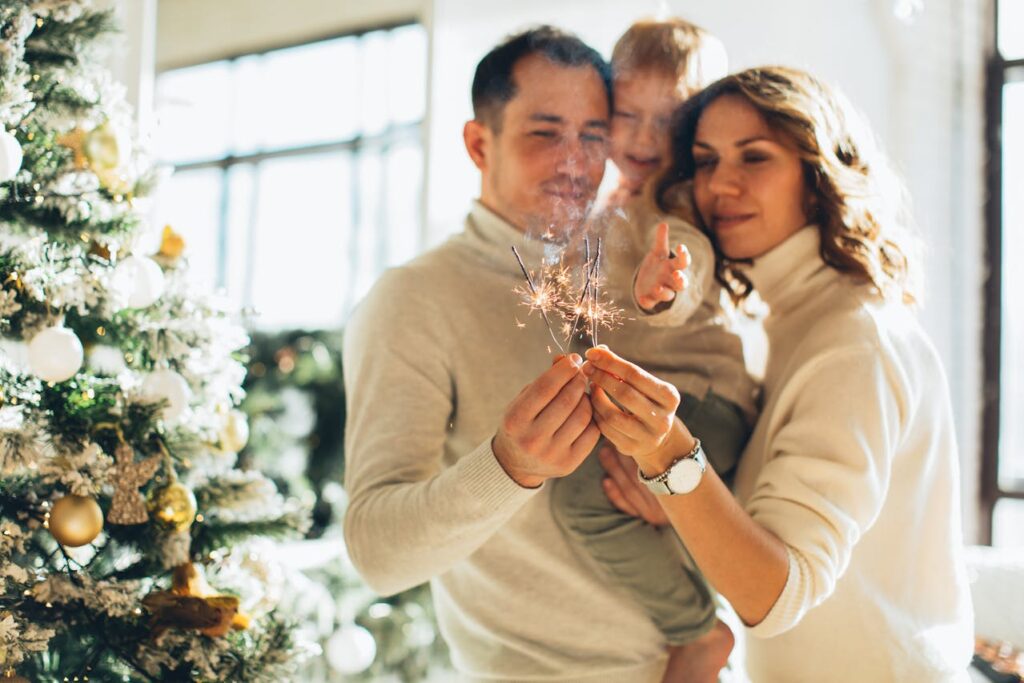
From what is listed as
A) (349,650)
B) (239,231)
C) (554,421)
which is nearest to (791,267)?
(554,421)

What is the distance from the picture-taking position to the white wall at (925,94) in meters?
1.59

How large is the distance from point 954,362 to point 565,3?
148cm

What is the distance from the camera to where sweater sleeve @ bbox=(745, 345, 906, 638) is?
88 centimetres

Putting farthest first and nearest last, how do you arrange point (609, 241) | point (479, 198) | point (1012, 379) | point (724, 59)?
point (1012, 379) → point (724, 59) → point (479, 198) → point (609, 241)

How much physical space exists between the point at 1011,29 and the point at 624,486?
5.08 feet

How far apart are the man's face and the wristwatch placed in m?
0.24

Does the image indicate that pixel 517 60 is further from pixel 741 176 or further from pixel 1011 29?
pixel 1011 29

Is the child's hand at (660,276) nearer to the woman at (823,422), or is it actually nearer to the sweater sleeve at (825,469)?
the woman at (823,422)

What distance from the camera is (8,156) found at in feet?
3.10

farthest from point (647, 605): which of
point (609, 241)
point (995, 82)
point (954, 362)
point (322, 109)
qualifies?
point (995, 82)

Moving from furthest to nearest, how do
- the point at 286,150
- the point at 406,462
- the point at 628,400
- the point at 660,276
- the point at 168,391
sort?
1. the point at 286,150
2. the point at 168,391
3. the point at 406,462
4. the point at 660,276
5. the point at 628,400

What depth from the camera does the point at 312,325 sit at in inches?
92.5

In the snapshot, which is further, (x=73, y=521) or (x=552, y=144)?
(x=73, y=521)

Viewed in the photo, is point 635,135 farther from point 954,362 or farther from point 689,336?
point 954,362
